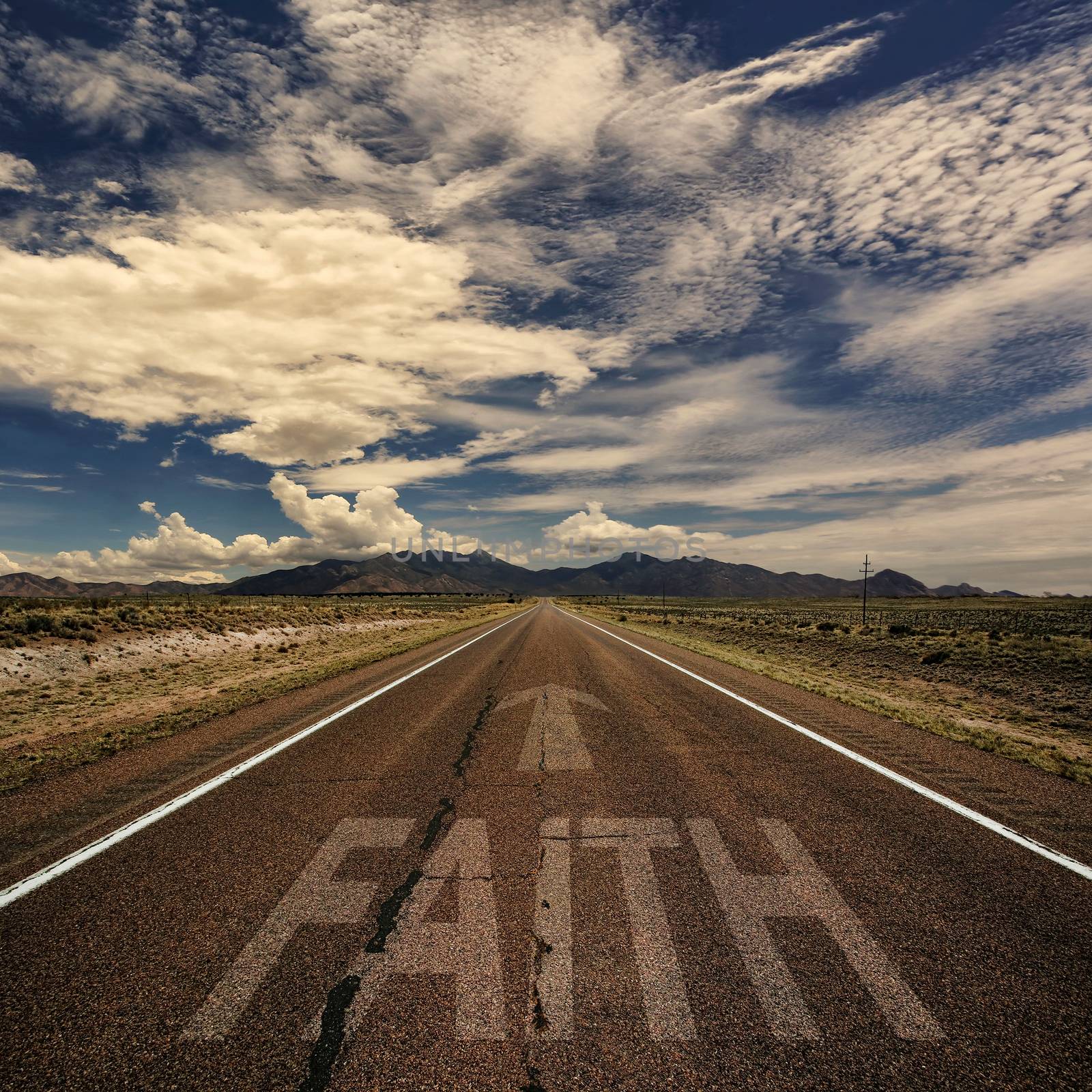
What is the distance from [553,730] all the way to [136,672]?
16.5 meters

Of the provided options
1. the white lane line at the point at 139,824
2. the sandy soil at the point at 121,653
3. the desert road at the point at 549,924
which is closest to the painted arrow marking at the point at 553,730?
the desert road at the point at 549,924

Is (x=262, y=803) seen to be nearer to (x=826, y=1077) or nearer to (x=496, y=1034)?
(x=496, y=1034)

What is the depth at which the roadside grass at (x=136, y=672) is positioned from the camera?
28.9ft

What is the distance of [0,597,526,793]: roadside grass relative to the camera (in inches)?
347

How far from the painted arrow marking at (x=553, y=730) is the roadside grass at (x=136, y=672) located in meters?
5.26

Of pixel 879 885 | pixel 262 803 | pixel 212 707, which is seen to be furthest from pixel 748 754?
pixel 212 707

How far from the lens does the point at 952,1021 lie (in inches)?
107

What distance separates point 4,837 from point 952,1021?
6.64m

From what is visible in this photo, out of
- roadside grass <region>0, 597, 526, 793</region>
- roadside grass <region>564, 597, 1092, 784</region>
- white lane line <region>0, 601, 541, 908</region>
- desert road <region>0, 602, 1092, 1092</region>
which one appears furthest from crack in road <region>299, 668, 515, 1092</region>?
roadside grass <region>564, 597, 1092, 784</region>

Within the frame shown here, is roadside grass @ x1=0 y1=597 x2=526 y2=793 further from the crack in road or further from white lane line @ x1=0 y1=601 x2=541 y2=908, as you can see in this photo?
the crack in road

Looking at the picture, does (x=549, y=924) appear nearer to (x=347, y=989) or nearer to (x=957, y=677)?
(x=347, y=989)

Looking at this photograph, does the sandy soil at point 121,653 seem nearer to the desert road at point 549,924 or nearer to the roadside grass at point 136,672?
the roadside grass at point 136,672

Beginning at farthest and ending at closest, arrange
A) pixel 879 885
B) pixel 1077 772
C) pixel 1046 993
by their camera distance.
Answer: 1. pixel 1077 772
2. pixel 879 885
3. pixel 1046 993

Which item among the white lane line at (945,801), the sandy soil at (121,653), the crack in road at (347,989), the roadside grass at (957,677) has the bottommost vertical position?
the sandy soil at (121,653)
